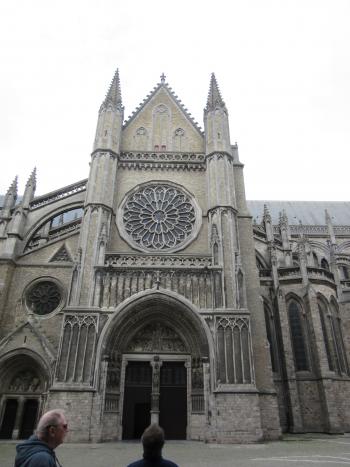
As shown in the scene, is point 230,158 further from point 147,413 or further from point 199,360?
point 147,413

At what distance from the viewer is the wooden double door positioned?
48.6ft

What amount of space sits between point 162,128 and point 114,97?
3456 millimetres

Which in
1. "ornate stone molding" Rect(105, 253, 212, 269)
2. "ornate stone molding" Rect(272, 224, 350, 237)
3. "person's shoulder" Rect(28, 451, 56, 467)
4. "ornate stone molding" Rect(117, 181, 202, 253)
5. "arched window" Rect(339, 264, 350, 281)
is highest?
"ornate stone molding" Rect(272, 224, 350, 237)

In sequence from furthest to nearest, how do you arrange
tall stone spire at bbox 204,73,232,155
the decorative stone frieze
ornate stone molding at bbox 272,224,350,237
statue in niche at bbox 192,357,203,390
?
ornate stone molding at bbox 272,224,350,237, tall stone spire at bbox 204,73,232,155, the decorative stone frieze, statue in niche at bbox 192,357,203,390

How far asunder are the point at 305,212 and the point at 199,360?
26.1 metres

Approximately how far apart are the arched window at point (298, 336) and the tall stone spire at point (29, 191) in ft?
50.8

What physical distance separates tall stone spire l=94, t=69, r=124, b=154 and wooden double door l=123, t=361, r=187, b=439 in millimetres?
11619

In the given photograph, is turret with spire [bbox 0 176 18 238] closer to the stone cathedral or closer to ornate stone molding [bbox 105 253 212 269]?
the stone cathedral

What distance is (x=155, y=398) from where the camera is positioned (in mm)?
14797

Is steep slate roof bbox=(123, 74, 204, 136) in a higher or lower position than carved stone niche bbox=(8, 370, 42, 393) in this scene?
higher

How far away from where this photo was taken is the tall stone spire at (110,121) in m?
20.3

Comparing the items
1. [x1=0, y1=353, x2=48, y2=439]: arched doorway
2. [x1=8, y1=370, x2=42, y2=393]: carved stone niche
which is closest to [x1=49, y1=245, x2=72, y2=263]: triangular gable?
[x1=0, y1=353, x2=48, y2=439]: arched doorway

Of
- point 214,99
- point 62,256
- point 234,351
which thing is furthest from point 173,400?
point 214,99

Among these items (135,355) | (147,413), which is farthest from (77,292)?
(147,413)
